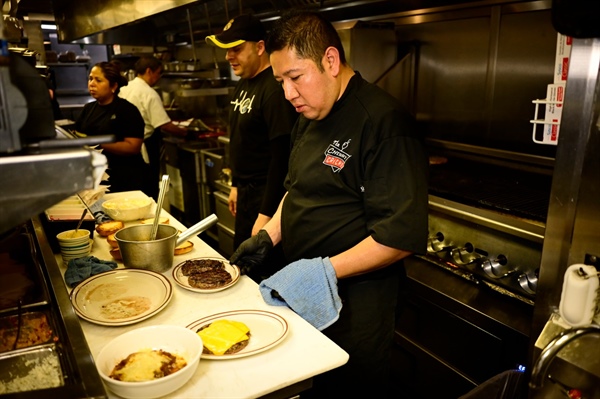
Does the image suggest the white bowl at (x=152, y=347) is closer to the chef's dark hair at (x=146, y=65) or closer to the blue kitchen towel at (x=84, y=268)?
the blue kitchen towel at (x=84, y=268)

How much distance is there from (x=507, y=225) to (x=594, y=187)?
66cm

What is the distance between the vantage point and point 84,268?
1.83 metres

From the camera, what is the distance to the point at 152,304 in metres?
1.64

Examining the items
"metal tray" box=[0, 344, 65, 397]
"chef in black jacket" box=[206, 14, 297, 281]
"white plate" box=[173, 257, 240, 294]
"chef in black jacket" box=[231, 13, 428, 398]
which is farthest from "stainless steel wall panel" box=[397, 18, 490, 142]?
"metal tray" box=[0, 344, 65, 397]

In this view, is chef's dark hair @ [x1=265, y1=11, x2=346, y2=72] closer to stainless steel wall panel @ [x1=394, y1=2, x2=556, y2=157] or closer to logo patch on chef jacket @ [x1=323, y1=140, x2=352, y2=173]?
logo patch on chef jacket @ [x1=323, y1=140, x2=352, y2=173]

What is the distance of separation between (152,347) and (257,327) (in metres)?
0.32

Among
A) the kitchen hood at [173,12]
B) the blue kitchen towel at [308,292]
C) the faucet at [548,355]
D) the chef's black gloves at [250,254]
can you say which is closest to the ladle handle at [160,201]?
the chef's black gloves at [250,254]

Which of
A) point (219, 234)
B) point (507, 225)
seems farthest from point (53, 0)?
point (507, 225)

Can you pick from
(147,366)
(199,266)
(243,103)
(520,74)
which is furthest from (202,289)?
(520,74)

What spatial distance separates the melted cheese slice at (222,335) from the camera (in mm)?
1374

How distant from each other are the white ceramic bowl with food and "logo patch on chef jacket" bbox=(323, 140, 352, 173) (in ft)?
3.89

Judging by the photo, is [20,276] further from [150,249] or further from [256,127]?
[256,127]

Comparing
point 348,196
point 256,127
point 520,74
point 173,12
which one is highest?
point 173,12

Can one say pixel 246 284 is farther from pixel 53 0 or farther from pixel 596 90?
pixel 53 0
